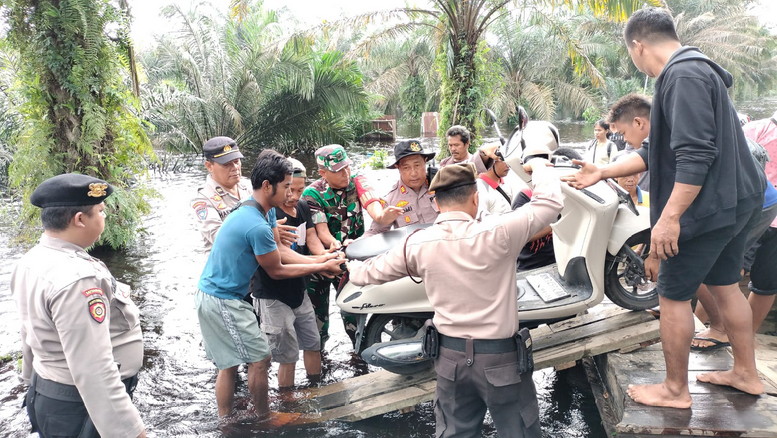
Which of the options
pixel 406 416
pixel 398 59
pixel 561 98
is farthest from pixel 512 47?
pixel 406 416

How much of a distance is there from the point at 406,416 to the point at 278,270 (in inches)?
55.0

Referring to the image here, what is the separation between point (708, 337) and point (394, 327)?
204cm

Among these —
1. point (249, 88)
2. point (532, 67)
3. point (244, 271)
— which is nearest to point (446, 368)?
point (244, 271)

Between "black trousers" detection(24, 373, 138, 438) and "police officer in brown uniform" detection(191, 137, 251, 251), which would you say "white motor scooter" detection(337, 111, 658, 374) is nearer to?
"police officer in brown uniform" detection(191, 137, 251, 251)

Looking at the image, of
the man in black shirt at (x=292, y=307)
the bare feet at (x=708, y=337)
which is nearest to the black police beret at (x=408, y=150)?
the man in black shirt at (x=292, y=307)

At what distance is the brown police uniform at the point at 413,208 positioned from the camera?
4445mm

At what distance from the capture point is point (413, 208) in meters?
4.47

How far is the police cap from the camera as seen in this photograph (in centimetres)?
262

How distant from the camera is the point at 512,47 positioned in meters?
26.5

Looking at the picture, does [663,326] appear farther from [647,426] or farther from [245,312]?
[245,312]

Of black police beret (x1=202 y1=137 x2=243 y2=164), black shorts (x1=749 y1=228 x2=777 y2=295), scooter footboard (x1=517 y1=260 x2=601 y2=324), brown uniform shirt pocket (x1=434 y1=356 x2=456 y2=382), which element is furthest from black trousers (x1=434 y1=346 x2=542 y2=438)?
black police beret (x1=202 y1=137 x2=243 y2=164)

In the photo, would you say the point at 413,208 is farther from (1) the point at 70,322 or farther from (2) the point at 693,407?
(1) the point at 70,322

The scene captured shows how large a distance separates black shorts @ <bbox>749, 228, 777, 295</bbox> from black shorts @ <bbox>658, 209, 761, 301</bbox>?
1115 millimetres

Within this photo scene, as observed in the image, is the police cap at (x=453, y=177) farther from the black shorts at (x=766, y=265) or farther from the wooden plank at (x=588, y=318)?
the black shorts at (x=766, y=265)
